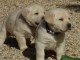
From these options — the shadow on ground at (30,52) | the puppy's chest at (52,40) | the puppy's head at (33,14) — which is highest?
the puppy's head at (33,14)

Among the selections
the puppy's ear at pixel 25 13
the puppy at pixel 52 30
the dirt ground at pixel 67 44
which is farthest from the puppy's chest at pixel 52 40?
the puppy's ear at pixel 25 13

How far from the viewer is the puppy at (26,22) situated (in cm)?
545

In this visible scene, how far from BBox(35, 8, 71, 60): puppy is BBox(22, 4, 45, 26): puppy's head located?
0.37 metres

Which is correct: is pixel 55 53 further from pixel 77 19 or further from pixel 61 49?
pixel 77 19

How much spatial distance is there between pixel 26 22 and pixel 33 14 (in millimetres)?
189

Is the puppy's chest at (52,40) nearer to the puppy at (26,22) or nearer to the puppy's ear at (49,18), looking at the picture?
the puppy's ear at (49,18)

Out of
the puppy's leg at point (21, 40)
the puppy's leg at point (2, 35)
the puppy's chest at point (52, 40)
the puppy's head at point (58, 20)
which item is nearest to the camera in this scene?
the puppy's head at point (58, 20)

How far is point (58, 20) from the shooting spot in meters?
4.84

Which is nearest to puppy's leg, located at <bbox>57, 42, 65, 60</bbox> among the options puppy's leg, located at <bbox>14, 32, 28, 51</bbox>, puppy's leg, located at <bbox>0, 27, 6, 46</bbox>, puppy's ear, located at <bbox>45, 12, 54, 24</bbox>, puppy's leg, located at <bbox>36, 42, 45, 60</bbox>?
puppy's leg, located at <bbox>36, 42, 45, 60</bbox>

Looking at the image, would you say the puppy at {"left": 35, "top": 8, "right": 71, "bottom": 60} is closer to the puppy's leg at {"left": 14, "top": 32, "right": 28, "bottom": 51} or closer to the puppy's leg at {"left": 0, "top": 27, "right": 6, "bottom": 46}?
the puppy's leg at {"left": 14, "top": 32, "right": 28, "bottom": 51}

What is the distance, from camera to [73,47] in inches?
223

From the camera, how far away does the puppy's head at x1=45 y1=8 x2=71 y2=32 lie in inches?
188

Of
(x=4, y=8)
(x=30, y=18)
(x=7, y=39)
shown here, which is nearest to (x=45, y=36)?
(x=30, y=18)

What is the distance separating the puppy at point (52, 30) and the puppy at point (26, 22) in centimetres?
41
